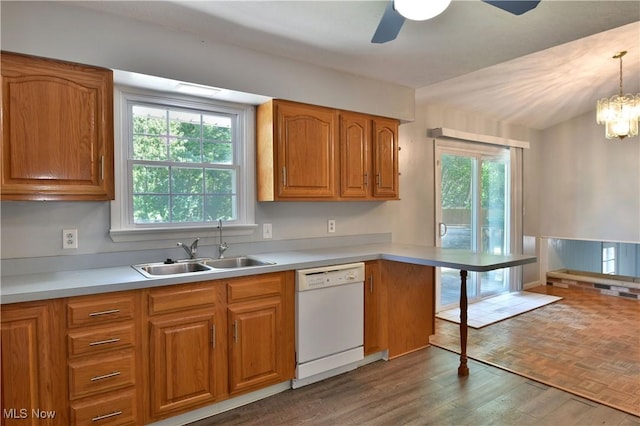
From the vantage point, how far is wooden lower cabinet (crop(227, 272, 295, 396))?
7.89 feet

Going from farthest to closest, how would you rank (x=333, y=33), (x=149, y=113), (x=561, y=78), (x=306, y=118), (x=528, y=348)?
(x=561, y=78) → (x=528, y=348) → (x=306, y=118) → (x=149, y=113) → (x=333, y=33)

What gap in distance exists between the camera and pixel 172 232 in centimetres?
270

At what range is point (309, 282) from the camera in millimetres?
2666

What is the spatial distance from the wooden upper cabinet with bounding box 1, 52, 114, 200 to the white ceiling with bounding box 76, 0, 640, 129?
460mm

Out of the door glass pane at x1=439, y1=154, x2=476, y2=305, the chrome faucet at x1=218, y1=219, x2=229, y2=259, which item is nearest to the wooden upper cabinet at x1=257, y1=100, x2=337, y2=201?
the chrome faucet at x1=218, y1=219, x2=229, y2=259

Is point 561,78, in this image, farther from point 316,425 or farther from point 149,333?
point 149,333

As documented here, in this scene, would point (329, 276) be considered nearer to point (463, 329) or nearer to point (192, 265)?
point (192, 265)

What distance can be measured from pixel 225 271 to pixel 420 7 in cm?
174

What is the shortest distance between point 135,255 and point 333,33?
1978 mm

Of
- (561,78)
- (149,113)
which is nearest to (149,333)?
(149,113)

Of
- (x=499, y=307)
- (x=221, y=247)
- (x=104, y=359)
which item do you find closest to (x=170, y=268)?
(x=221, y=247)

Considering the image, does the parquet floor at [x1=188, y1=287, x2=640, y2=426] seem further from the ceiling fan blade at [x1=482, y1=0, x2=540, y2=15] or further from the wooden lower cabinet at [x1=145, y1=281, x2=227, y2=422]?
the ceiling fan blade at [x1=482, y1=0, x2=540, y2=15]

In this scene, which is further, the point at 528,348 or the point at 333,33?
the point at 528,348

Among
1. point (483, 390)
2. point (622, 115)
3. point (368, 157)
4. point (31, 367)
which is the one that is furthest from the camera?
point (622, 115)
